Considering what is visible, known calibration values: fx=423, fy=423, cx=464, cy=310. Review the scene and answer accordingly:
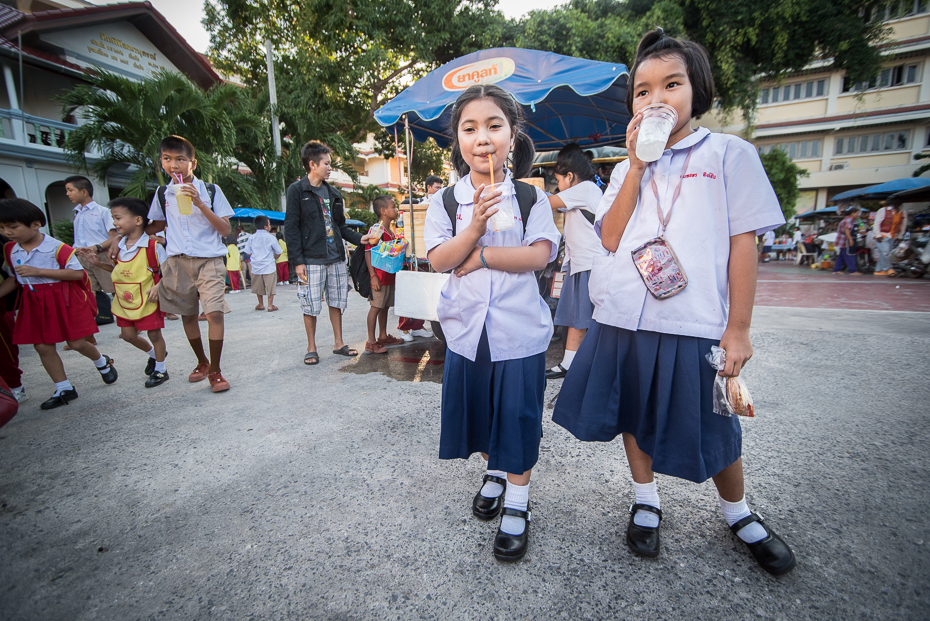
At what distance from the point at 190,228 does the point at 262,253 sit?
487 centimetres

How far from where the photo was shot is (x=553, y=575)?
1.45 m

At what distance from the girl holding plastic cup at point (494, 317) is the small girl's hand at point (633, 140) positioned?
0.39m

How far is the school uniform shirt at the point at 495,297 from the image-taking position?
157 centimetres

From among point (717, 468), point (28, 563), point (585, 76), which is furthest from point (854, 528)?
point (585, 76)

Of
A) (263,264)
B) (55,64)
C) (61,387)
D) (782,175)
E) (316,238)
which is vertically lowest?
(61,387)

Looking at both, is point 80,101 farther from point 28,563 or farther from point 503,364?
point 503,364

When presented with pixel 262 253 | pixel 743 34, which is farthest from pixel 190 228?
pixel 743 34

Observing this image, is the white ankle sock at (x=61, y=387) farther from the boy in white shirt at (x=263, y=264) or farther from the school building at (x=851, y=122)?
the school building at (x=851, y=122)

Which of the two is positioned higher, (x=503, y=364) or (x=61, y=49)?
(x=61, y=49)

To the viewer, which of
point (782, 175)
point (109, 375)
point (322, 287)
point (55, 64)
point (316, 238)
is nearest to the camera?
point (109, 375)

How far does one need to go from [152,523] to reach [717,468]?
7.24 ft

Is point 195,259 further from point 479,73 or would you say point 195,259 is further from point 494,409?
point 479,73

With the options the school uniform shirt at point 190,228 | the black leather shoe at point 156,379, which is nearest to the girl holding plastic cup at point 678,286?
the school uniform shirt at point 190,228

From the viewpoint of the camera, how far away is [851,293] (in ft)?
25.5
